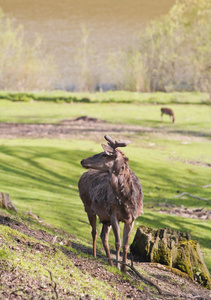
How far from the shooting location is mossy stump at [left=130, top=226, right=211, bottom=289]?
7.28 metres

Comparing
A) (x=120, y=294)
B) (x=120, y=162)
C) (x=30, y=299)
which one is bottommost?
(x=120, y=294)

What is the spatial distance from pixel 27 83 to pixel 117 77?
932cm

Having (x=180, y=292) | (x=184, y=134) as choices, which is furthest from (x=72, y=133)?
→ (x=180, y=292)

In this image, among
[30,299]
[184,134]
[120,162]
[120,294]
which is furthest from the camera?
[184,134]

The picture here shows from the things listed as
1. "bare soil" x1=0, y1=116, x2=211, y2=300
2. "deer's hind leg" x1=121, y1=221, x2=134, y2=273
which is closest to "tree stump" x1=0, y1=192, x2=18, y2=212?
"bare soil" x1=0, y1=116, x2=211, y2=300

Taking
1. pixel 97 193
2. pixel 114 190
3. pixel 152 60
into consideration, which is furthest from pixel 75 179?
pixel 152 60

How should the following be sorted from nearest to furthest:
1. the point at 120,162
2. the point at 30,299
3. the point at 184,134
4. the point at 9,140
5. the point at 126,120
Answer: the point at 30,299, the point at 120,162, the point at 9,140, the point at 184,134, the point at 126,120

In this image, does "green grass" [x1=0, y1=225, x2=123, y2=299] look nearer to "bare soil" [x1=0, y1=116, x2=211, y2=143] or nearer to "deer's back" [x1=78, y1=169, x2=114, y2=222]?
"deer's back" [x1=78, y1=169, x2=114, y2=222]

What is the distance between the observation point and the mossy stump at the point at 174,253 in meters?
7.28

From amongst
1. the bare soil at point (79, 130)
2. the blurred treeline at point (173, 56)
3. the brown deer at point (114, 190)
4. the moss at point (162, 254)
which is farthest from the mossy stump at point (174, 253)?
the blurred treeline at point (173, 56)

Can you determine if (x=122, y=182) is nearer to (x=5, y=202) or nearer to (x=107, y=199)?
(x=107, y=199)

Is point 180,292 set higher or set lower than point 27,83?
lower

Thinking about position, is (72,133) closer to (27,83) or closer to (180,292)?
(180,292)

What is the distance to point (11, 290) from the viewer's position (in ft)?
14.2
